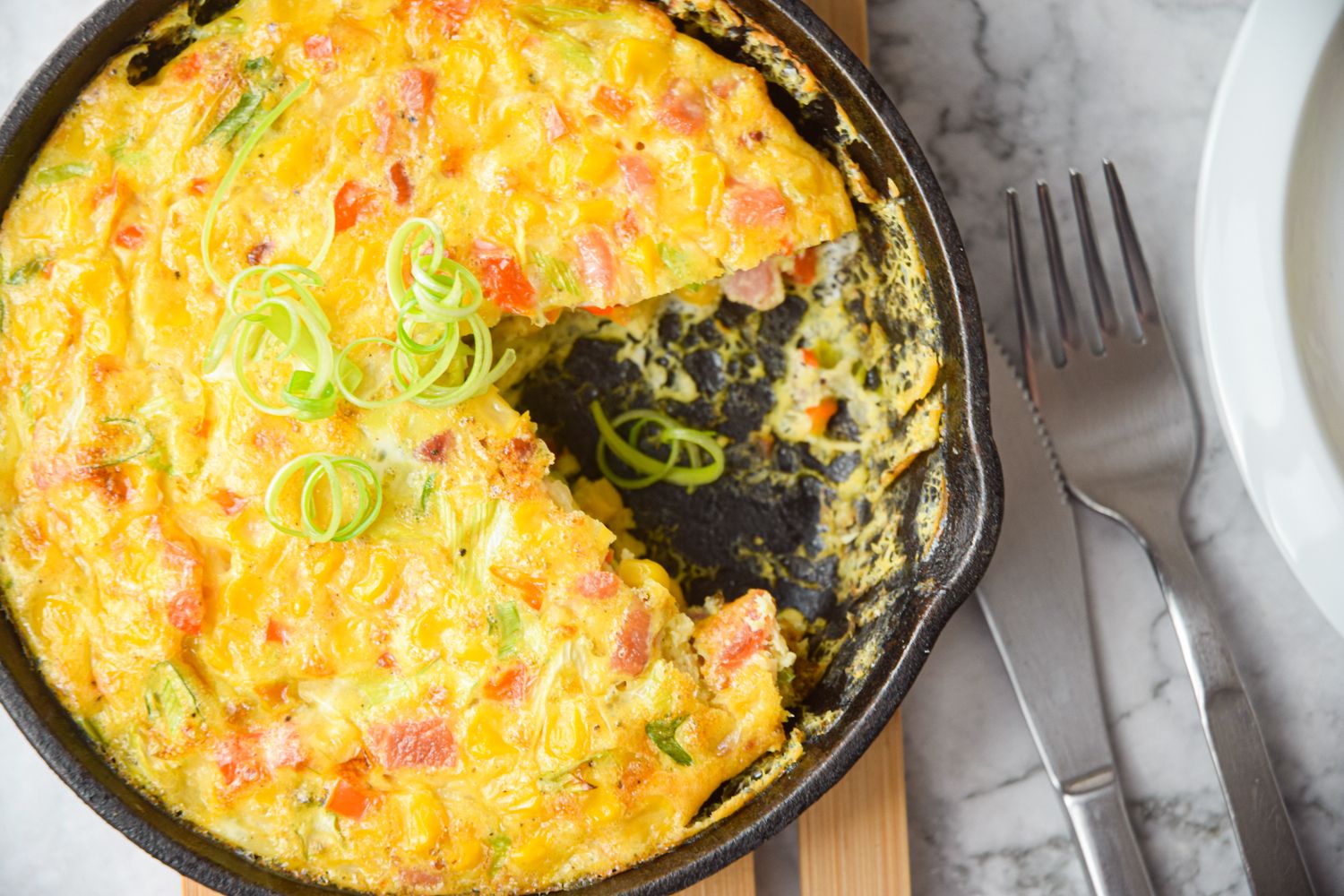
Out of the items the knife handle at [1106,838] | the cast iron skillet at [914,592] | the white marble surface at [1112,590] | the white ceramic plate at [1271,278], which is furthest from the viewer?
the white marble surface at [1112,590]

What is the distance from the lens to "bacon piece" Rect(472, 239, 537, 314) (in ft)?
7.59

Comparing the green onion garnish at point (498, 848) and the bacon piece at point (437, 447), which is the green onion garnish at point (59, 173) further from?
the green onion garnish at point (498, 848)

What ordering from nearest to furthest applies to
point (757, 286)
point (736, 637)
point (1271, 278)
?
point (736, 637) < point (1271, 278) < point (757, 286)

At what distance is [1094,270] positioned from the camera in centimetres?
292

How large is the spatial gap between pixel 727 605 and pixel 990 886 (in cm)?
125

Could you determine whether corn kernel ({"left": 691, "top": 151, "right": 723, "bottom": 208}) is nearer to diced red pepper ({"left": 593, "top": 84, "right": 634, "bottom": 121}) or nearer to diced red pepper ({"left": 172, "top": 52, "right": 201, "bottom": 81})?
A: diced red pepper ({"left": 593, "top": 84, "right": 634, "bottom": 121})

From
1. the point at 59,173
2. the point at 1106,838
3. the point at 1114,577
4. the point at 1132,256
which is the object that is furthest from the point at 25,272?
the point at 1106,838

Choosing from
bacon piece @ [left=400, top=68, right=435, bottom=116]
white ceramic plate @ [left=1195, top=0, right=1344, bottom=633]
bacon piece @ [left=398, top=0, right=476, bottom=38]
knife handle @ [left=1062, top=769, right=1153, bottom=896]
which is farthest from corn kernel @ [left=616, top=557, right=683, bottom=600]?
white ceramic plate @ [left=1195, top=0, right=1344, bottom=633]

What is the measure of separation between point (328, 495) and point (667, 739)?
87 cm

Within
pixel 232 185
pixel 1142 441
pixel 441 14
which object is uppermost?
pixel 441 14

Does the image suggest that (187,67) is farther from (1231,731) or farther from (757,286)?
(1231,731)

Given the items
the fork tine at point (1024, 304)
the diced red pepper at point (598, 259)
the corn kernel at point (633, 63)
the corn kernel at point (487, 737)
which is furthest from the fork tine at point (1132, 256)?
the corn kernel at point (487, 737)

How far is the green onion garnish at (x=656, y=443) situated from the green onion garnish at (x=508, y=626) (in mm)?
685

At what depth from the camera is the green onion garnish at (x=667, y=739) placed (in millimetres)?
2350
